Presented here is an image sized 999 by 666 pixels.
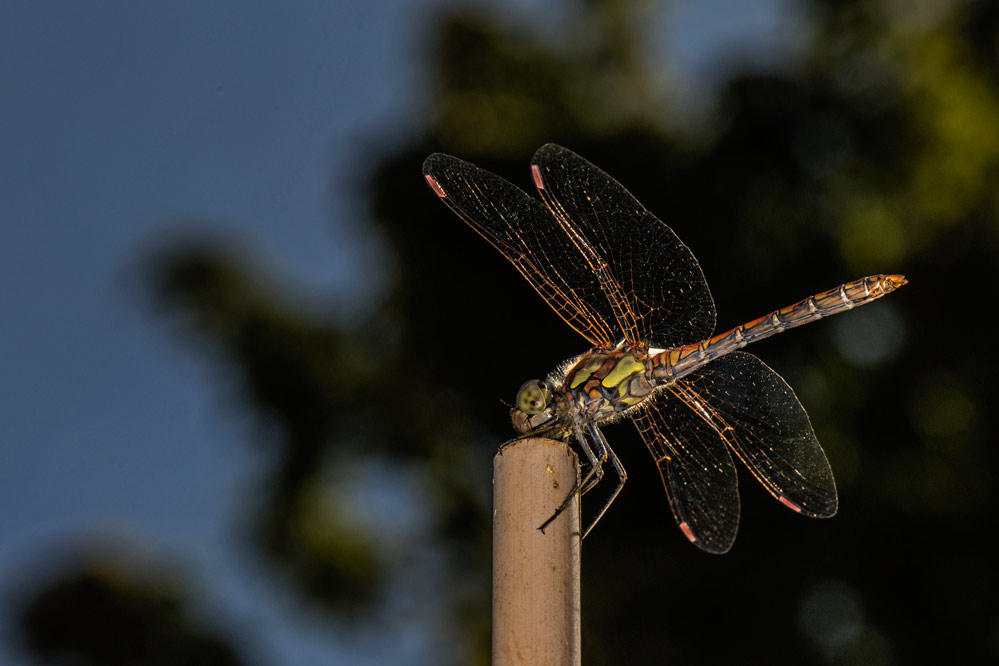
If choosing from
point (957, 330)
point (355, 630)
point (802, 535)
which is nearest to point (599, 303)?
point (802, 535)

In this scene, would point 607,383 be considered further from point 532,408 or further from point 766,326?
point 766,326

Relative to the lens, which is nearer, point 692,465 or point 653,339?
point 692,465

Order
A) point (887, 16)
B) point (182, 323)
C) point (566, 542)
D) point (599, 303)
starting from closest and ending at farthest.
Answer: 1. point (566, 542)
2. point (599, 303)
3. point (887, 16)
4. point (182, 323)

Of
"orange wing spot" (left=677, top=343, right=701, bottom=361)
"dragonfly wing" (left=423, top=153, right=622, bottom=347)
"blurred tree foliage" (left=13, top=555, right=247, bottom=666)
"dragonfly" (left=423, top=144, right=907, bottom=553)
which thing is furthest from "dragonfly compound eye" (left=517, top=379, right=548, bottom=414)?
"blurred tree foliage" (left=13, top=555, right=247, bottom=666)

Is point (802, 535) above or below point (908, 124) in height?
below

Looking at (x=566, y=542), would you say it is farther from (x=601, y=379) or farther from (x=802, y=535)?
(x=802, y=535)

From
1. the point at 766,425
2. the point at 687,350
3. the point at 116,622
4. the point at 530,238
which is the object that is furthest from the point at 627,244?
the point at 116,622
